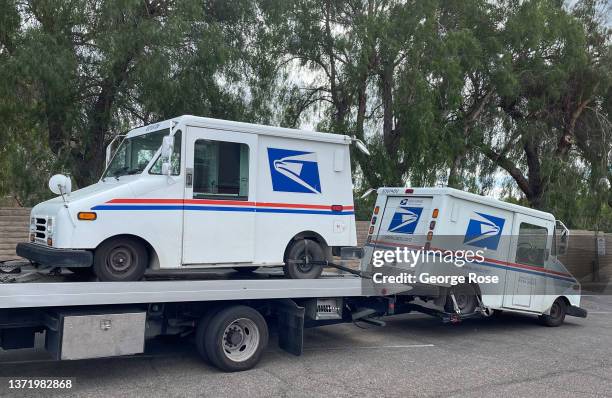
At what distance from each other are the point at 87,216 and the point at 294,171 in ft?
9.03

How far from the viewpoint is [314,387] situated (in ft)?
21.9

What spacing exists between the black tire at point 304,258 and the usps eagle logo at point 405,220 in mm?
2412

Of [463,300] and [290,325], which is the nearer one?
[290,325]

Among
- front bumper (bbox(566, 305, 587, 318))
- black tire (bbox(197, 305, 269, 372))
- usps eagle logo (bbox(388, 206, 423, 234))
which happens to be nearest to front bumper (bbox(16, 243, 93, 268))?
black tire (bbox(197, 305, 269, 372))

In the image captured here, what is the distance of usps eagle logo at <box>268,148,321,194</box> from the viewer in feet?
25.5

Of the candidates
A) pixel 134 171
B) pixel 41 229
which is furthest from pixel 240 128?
pixel 41 229

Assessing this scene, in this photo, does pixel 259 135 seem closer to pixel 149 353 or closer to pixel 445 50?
pixel 149 353

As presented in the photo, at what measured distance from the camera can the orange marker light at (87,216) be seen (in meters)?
6.40

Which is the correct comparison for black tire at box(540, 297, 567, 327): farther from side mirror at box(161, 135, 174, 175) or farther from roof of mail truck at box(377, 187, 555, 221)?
side mirror at box(161, 135, 174, 175)

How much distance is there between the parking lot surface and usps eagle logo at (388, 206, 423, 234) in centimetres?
180

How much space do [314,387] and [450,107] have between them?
40.6ft

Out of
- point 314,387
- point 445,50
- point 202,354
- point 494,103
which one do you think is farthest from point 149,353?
point 494,103

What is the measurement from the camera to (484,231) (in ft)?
33.2

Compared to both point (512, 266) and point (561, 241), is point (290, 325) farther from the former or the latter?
point (561, 241)
